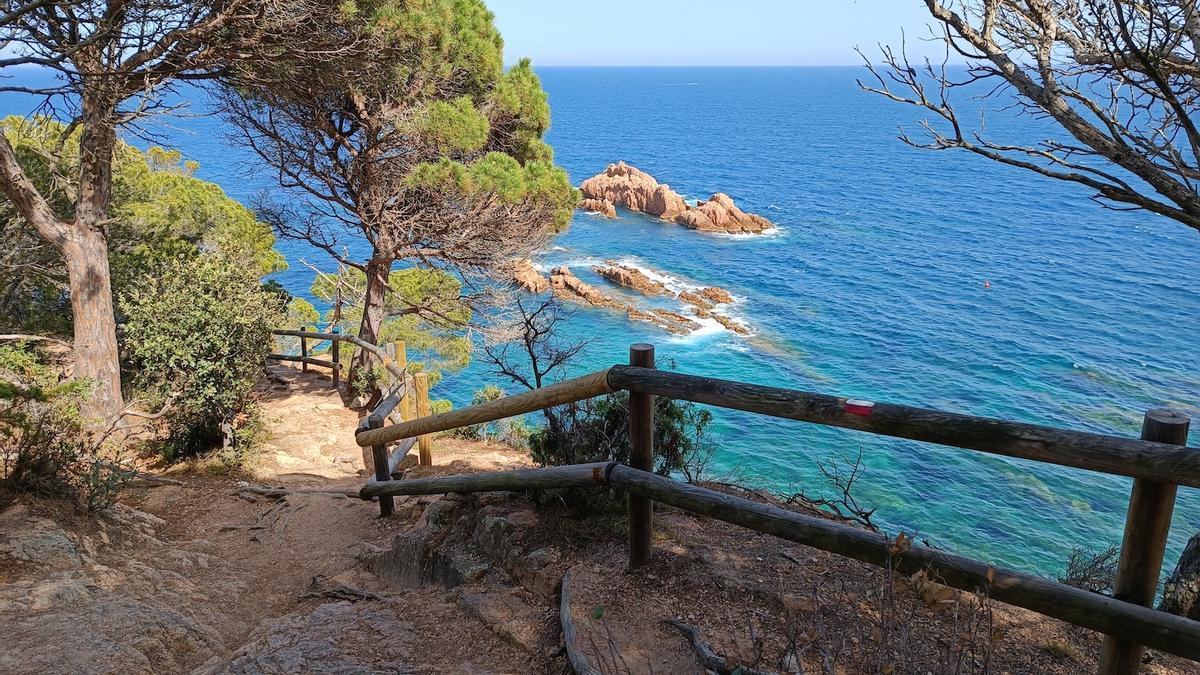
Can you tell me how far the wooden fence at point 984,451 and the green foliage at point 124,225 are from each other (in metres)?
9.74

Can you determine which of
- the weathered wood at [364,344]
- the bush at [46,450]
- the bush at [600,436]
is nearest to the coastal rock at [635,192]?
the weathered wood at [364,344]

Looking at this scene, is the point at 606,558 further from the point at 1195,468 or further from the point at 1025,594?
the point at 1195,468

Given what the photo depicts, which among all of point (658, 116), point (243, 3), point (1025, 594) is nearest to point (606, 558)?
point (1025, 594)

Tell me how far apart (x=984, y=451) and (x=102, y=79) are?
390 inches

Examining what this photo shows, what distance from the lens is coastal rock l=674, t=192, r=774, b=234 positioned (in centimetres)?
5031

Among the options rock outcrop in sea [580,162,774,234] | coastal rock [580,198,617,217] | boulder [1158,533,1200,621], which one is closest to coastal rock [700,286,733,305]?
rock outcrop in sea [580,162,774,234]

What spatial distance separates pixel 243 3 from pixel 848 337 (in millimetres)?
27750

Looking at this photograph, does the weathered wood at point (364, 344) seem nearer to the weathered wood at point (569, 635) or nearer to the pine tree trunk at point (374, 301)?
the pine tree trunk at point (374, 301)

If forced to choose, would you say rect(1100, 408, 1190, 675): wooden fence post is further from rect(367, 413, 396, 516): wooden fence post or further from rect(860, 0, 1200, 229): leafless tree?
rect(367, 413, 396, 516): wooden fence post

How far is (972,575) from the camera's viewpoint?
2.71 m

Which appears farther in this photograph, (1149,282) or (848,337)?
(1149,282)

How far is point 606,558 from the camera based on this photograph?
A: 4082mm

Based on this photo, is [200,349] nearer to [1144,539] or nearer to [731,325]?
[1144,539]

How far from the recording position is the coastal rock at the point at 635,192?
5425 cm
